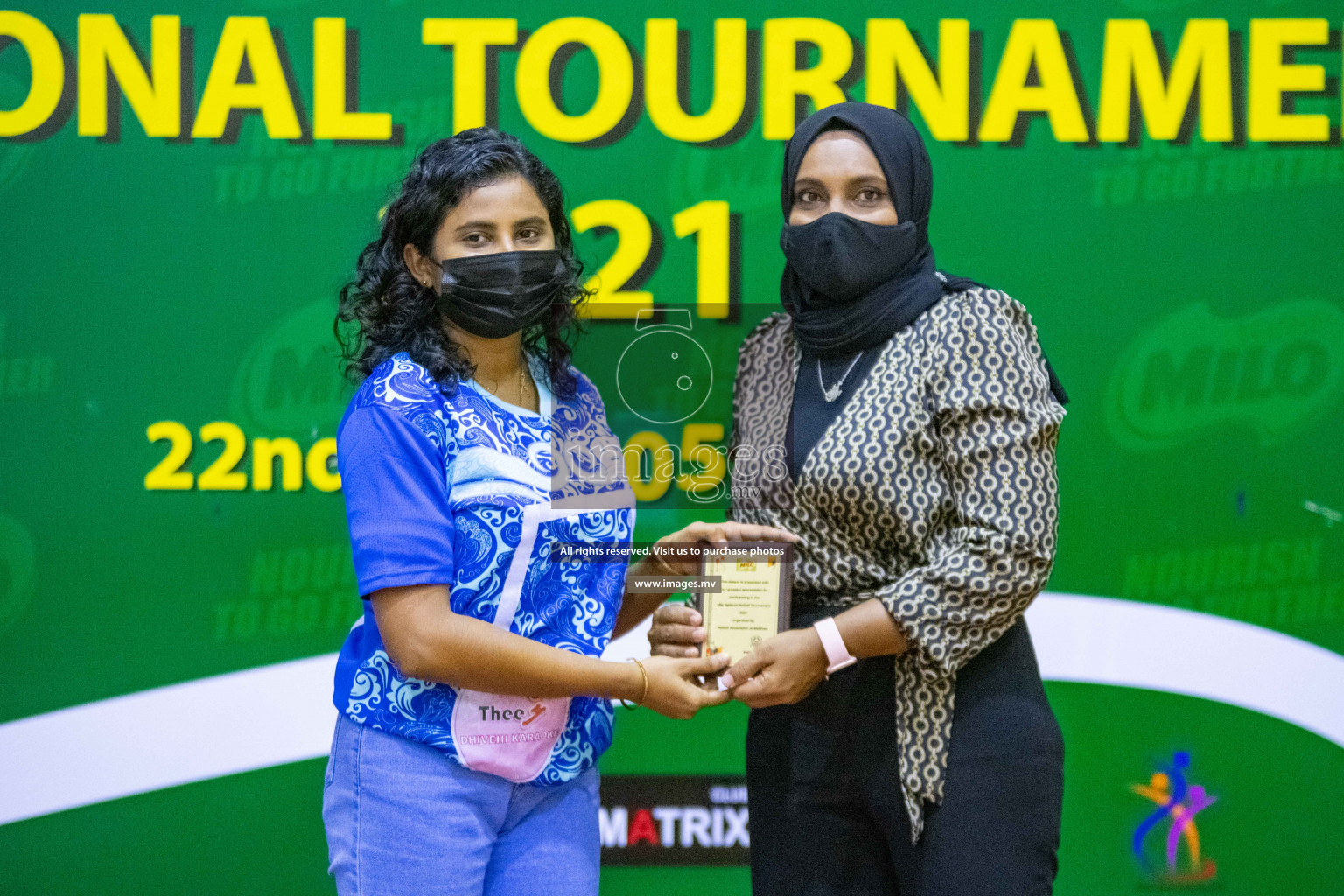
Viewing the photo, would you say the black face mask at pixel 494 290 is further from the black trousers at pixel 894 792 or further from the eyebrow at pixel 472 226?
the black trousers at pixel 894 792

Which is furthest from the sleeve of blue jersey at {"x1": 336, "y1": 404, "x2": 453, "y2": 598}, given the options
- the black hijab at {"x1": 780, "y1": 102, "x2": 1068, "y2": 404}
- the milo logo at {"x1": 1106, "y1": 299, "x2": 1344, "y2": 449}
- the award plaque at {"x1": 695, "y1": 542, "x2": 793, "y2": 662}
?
the milo logo at {"x1": 1106, "y1": 299, "x2": 1344, "y2": 449}

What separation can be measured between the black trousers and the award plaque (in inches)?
3.2

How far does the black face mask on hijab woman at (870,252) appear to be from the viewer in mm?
1853

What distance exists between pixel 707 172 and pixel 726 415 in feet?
2.78

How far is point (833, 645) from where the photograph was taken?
178 centimetres

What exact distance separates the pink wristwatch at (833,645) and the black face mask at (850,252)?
1.79 feet

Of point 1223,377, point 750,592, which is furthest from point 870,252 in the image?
point 1223,377

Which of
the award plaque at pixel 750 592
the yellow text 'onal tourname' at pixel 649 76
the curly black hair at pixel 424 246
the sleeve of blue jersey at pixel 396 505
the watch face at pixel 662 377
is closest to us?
the sleeve of blue jersey at pixel 396 505

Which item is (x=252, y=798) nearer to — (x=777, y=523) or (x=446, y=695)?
(x=446, y=695)

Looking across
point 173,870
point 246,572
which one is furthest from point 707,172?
point 173,870

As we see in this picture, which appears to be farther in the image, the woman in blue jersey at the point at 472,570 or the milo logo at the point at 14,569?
the milo logo at the point at 14,569

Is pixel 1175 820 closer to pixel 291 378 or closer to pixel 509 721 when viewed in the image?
pixel 509 721

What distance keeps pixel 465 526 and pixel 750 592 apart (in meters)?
0.49

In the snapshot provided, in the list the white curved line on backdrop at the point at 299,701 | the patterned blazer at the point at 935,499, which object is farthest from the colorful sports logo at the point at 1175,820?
the patterned blazer at the point at 935,499
